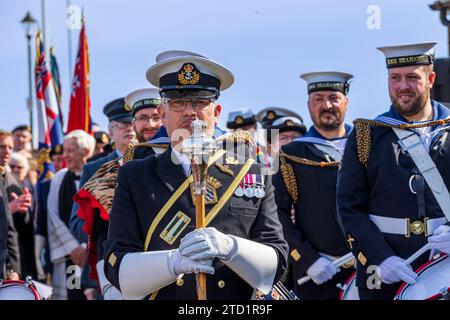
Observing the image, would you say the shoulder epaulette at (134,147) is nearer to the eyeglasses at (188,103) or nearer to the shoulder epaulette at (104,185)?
the shoulder epaulette at (104,185)

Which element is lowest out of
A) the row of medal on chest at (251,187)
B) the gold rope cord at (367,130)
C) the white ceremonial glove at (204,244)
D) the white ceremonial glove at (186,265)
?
the white ceremonial glove at (186,265)

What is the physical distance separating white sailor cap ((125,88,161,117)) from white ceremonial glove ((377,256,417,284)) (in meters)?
2.39

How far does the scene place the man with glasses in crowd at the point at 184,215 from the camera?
5125 millimetres

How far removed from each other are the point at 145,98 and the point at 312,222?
170cm

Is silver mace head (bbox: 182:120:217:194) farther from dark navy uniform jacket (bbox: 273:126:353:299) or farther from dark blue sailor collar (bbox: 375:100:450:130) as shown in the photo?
dark navy uniform jacket (bbox: 273:126:353:299)

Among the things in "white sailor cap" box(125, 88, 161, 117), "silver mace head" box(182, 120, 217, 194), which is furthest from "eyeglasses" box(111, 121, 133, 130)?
"silver mace head" box(182, 120, 217, 194)

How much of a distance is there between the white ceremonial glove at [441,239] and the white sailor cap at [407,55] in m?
1.16

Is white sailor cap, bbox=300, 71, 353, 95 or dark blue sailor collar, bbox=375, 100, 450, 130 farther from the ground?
white sailor cap, bbox=300, 71, 353, 95

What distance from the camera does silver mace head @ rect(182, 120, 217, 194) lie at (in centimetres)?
473

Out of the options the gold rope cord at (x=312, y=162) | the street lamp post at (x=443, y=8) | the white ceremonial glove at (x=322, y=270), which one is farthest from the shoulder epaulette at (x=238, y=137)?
the street lamp post at (x=443, y=8)

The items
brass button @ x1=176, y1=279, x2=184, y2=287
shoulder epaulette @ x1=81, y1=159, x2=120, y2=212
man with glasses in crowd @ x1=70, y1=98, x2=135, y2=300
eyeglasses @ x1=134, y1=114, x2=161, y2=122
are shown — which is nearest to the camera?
brass button @ x1=176, y1=279, x2=184, y2=287
